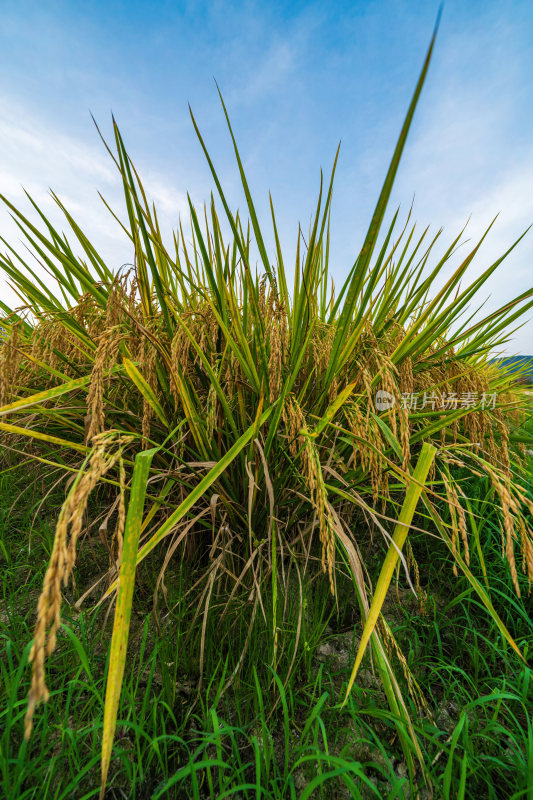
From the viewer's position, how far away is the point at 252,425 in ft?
3.02

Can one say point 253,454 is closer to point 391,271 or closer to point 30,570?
point 30,570

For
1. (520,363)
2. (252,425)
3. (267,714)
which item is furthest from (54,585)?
(520,363)

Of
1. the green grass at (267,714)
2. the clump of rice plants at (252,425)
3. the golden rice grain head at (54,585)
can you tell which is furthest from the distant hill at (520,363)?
the golden rice grain head at (54,585)

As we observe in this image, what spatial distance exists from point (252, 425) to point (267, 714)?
2.54ft

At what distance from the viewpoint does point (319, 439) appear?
1182 millimetres

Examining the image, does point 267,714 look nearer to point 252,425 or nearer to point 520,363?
point 252,425

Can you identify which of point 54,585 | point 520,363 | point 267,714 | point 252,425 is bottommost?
point 267,714

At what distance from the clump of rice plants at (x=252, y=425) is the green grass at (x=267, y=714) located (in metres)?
0.09

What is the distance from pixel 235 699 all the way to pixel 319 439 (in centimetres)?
76

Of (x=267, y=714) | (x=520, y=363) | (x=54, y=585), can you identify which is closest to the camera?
(x=54, y=585)

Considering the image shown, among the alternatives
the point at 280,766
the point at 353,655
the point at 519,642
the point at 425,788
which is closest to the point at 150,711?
the point at 280,766

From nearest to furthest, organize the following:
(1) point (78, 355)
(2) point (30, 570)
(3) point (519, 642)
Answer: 1. (3) point (519, 642)
2. (2) point (30, 570)
3. (1) point (78, 355)

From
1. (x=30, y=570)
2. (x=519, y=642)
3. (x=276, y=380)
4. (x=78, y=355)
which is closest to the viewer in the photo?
(x=276, y=380)

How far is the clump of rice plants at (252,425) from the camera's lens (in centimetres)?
74
